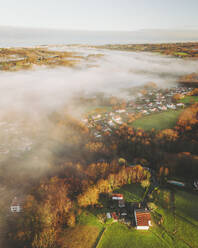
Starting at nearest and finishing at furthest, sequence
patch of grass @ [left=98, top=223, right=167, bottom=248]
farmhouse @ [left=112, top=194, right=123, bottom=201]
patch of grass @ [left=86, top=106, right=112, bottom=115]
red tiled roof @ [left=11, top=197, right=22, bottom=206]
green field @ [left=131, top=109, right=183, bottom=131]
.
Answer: patch of grass @ [left=98, top=223, right=167, bottom=248]
farmhouse @ [left=112, top=194, right=123, bottom=201]
red tiled roof @ [left=11, top=197, right=22, bottom=206]
green field @ [left=131, top=109, right=183, bottom=131]
patch of grass @ [left=86, top=106, right=112, bottom=115]

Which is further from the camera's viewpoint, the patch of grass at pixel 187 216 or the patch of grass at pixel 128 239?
the patch of grass at pixel 187 216

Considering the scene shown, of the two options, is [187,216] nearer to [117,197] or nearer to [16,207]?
[117,197]

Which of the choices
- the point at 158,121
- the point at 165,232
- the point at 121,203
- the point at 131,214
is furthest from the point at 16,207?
the point at 158,121

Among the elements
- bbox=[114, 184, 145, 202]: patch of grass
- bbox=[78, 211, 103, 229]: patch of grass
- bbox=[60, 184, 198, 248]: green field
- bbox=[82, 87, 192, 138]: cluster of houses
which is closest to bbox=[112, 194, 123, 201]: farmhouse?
bbox=[114, 184, 145, 202]: patch of grass

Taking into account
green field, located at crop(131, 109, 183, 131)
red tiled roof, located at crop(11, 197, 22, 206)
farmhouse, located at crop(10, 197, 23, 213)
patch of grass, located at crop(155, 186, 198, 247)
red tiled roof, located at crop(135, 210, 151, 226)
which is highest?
green field, located at crop(131, 109, 183, 131)

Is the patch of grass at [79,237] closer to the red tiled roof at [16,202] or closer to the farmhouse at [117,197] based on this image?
the farmhouse at [117,197]

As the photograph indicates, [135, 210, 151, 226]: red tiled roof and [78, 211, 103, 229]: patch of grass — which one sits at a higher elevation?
[135, 210, 151, 226]: red tiled roof

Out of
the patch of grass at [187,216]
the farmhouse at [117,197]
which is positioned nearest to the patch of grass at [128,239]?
the patch of grass at [187,216]

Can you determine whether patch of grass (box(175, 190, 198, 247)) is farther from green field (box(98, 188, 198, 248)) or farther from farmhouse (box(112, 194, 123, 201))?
farmhouse (box(112, 194, 123, 201))
